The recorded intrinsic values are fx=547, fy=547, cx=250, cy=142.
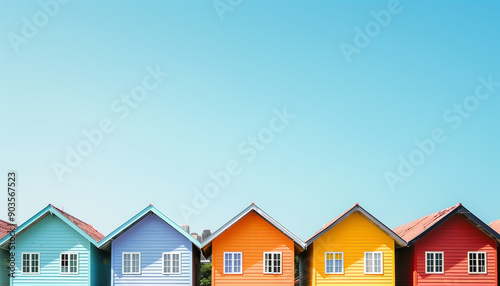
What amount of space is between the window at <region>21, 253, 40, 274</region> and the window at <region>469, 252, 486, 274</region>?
23182 millimetres

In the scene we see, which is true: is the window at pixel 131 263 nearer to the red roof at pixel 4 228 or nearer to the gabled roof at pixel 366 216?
the red roof at pixel 4 228

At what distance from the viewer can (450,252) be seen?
2920 cm

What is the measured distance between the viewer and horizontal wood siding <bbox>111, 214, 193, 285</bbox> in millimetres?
29156

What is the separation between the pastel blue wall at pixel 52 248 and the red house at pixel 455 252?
57.3 feet

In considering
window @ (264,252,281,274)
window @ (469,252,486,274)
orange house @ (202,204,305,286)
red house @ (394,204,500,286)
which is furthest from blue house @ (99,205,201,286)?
window @ (469,252,486,274)

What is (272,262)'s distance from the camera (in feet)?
95.4

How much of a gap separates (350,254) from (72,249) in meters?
15.0

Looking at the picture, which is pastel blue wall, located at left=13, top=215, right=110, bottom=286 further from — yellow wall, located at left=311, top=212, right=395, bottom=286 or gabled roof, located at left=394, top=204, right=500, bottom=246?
gabled roof, located at left=394, top=204, right=500, bottom=246

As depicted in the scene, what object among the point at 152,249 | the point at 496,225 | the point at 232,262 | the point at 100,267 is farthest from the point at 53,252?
the point at 496,225

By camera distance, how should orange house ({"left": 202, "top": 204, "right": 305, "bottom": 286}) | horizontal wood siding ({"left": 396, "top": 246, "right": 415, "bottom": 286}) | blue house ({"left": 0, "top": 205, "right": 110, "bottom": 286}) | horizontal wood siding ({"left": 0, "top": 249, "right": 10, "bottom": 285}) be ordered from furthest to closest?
1. horizontal wood siding ({"left": 0, "top": 249, "right": 10, "bottom": 285})
2. horizontal wood siding ({"left": 396, "top": 246, "right": 415, "bottom": 286})
3. blue house ({"left": 0, "top": 205, "right": 110, "bottom": 286})
4. orange house ({"left": 202, "top": 204, "right": 305, "bottom": 286})

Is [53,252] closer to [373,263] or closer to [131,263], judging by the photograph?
[131,263]

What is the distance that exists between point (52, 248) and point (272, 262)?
469 inches

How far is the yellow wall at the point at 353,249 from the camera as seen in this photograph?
2892 cm

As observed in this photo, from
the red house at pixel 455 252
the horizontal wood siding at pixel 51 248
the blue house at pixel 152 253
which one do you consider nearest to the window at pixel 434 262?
the red house at pixel 455 252
